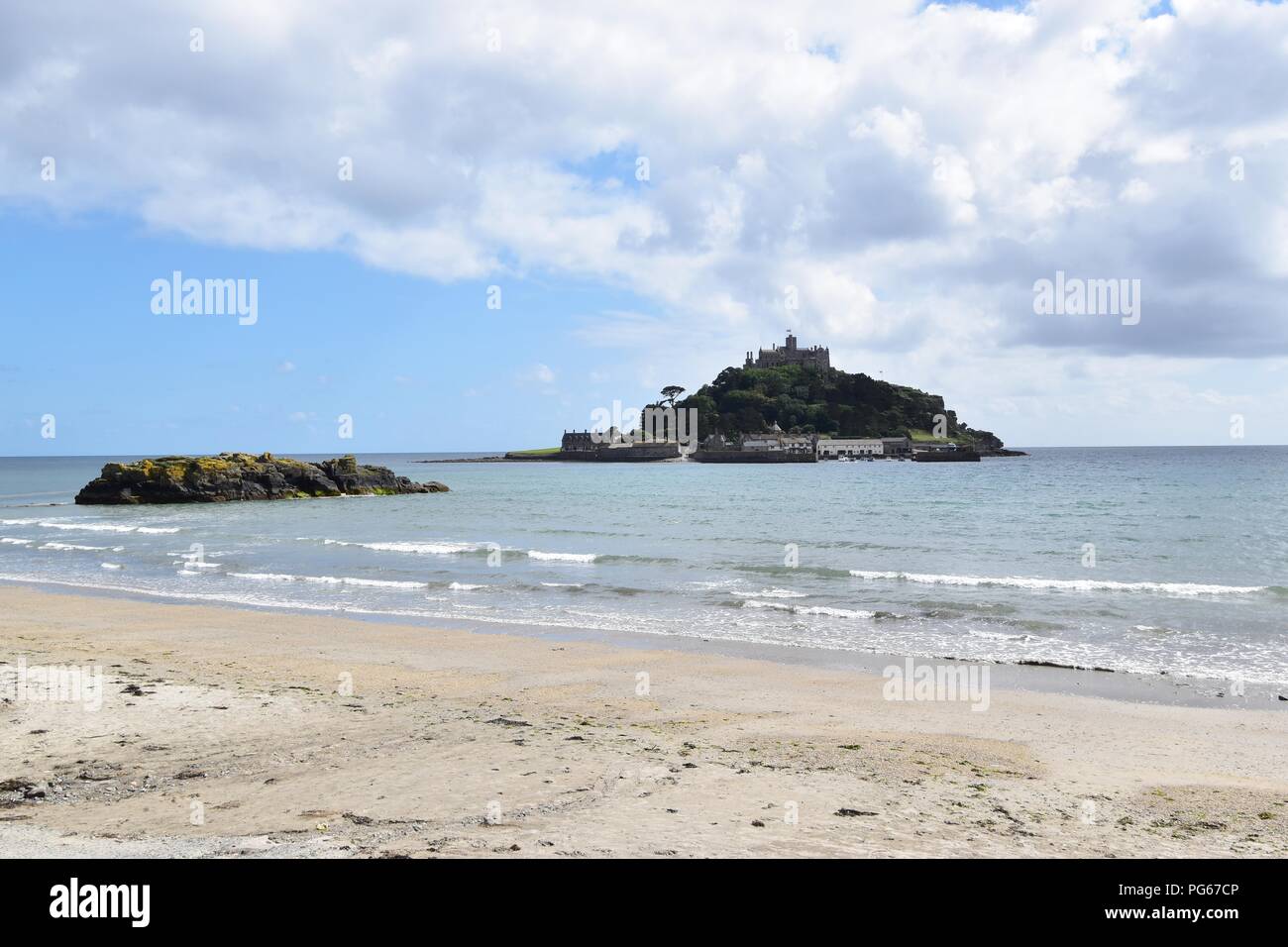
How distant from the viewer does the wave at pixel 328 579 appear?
78.6 feet

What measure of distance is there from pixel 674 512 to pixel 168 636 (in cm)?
3701

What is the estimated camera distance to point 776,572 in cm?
2517

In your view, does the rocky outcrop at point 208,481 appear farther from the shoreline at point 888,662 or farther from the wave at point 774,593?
the wave at point 774,593

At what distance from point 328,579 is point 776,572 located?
45.2ft

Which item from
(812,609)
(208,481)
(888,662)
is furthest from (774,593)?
(208,481)

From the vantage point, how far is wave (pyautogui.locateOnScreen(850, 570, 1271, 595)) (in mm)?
21188

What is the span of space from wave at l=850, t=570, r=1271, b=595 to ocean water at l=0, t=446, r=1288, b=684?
114mm

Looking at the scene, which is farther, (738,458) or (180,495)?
(738,458)

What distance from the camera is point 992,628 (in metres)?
17.2

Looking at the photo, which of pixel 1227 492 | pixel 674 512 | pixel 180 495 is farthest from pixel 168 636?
pixel 1227 492

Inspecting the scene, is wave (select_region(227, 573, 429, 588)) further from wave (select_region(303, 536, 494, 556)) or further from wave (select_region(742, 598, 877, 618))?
wave (select_region(742, 598, 877, 618))

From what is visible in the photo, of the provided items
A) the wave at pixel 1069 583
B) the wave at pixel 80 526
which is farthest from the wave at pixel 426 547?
the wave at pixel 1069 583
